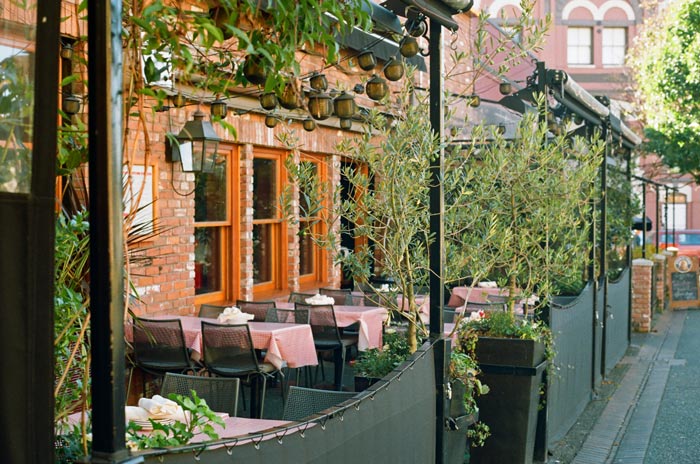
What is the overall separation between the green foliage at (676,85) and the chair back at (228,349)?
1728 centimetres

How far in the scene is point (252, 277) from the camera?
10.2 metres

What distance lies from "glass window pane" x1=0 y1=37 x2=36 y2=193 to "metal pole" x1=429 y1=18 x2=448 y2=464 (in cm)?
297

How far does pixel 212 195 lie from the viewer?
384 inches

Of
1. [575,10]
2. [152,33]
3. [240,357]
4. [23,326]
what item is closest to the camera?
[23,326]

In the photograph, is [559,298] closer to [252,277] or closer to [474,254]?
[252,277]

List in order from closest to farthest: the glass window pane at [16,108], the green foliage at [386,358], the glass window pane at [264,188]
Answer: the glass window pane at [16,108], the green foliage at [386,358], the glass window pane at [264,188]

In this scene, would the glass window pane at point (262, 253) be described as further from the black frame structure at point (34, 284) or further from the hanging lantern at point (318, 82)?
the black frame structure at point (34, 284)

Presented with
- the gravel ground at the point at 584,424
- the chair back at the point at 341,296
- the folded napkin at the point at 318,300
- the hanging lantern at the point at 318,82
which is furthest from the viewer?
the chair back at the point at 341,296

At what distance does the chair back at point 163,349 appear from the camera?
732cm

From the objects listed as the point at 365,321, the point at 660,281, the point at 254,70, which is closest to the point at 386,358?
the point at 254,70

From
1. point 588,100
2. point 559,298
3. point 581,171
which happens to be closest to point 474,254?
point 581,171

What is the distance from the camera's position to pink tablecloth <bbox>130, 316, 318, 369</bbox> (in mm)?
7613

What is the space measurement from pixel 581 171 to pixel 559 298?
299cm

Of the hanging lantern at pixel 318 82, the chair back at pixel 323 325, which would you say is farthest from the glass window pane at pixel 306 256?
the hanging lantern at pixel 318 82
